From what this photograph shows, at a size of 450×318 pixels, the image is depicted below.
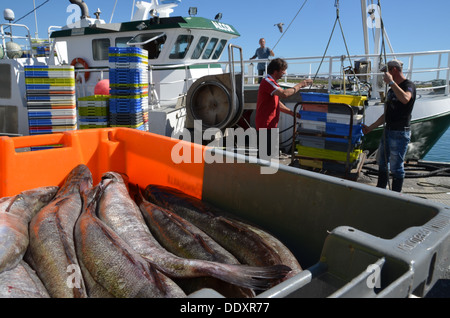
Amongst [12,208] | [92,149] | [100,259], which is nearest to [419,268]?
[100,259]

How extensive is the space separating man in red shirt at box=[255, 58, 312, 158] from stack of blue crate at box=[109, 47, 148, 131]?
273 cm

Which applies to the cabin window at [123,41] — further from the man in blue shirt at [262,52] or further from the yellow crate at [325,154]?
the yellow crate at [325,154]

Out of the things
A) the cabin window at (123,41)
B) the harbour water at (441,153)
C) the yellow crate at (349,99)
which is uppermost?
the cabin window at (123,41)

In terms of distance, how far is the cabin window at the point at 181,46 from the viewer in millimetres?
10281

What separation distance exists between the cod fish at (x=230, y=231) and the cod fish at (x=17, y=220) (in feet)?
3.22

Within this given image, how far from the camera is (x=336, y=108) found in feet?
17.3

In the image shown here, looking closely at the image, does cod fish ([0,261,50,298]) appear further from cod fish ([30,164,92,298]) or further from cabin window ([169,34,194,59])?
cabin window ([169,34,194,59])

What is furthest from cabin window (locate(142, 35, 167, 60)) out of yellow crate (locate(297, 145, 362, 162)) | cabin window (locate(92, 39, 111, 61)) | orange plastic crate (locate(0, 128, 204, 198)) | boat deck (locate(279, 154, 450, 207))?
orange plastic crate (locate(0, 128, 204, 198))

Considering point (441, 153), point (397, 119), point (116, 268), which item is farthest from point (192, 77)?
point (441, 153)

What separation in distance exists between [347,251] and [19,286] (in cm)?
186

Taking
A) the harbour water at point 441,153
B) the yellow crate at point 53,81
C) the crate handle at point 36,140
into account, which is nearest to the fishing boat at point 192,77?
the yellow crate at point 53,81

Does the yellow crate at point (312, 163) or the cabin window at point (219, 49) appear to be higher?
the cabin window at point (219, 49)

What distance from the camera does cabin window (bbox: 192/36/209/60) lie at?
10.8 meters
